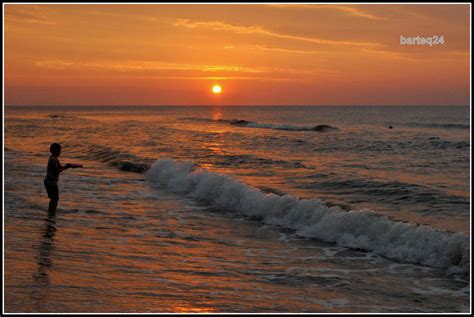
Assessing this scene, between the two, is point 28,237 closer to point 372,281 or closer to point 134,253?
point 134,253

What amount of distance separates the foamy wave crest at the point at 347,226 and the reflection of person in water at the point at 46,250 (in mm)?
4813

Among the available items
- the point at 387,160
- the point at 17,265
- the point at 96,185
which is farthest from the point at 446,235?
the point at 387,160

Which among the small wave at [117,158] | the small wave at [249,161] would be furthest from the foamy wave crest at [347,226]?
the small wave at [249,161]

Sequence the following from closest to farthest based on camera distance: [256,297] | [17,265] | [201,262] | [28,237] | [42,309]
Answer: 1. [42,309]
2. [256,297]
3. [17,265]
4. [201,262]
5. [28,237]

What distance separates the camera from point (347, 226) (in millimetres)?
12461

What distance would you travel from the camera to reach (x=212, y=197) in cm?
1738

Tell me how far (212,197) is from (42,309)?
35.3ft

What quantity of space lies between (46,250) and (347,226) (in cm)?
597

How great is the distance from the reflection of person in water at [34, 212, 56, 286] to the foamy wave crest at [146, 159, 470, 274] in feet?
15.8

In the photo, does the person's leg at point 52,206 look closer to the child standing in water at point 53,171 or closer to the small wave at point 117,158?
the child standing in water at point 53,171

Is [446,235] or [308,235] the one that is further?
[308,235]

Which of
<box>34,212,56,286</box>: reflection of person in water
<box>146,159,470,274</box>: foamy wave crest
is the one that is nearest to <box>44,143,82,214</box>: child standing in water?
<box>34,212,56,286</box>: reflection of person in water

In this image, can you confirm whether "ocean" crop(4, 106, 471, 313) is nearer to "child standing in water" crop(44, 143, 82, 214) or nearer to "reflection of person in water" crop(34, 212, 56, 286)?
"reflection of person in water" crop(34, 212, 56, 286)

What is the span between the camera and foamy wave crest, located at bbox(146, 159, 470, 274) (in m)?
10.6
